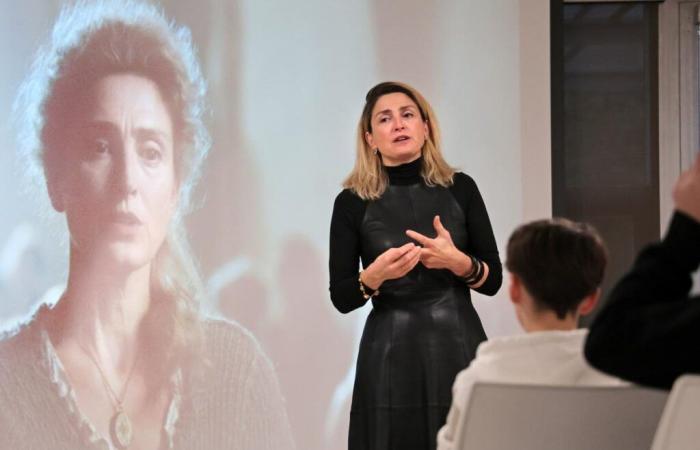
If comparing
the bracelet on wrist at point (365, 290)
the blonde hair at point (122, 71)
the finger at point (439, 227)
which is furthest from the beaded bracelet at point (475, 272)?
the blonde hair at point (122, 71)

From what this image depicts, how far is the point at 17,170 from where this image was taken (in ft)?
13.1

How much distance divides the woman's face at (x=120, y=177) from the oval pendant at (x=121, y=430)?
1.92 feet

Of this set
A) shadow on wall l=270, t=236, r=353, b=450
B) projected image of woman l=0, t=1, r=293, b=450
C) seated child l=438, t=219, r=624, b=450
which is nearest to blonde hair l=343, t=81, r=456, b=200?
shadow on wall l=270, t=236, r=353, b=450

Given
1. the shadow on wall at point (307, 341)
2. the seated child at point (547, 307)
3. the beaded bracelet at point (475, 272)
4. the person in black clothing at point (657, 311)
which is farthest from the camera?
the shadow on wall at point (307, 341)

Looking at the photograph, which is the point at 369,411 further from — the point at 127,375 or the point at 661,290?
the point at 661,290

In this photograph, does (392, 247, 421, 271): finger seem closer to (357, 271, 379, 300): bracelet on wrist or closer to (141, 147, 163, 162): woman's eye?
(357, 271, 379, 300): bracelet on wrist

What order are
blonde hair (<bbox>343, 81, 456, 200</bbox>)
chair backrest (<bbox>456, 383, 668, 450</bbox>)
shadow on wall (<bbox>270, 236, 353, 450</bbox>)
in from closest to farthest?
1. chair backrest (<bbox>456, 383, 668, 450</bbox>)
2. blonde hair (<bbox>343, 81, 456, 200</bbox>)
3. shadow on wall (<bbox>270, 236, 353, 450</bbox>)

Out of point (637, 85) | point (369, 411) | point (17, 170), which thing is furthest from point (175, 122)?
→ point (637, 85)

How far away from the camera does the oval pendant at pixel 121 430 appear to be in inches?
153

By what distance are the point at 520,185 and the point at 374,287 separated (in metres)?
1.34

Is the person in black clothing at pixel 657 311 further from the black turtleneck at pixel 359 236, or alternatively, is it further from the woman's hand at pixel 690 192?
the black turtleneck at pixel 359 236

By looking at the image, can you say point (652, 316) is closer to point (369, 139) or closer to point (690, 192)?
point (690, 192)

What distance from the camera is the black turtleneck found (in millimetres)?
2908

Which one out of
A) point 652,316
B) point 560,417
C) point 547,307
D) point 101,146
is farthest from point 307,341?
point 652,316
